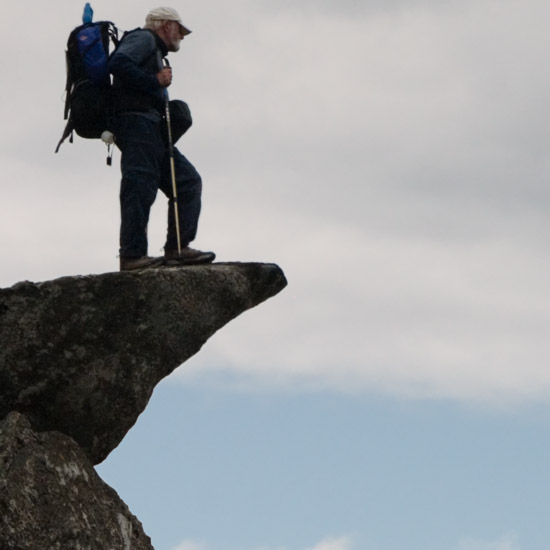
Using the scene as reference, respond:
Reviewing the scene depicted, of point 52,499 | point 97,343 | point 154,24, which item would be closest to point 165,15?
point 154,24

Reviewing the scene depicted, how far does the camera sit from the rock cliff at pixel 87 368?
13.2 metres

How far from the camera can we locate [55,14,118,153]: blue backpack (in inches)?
590

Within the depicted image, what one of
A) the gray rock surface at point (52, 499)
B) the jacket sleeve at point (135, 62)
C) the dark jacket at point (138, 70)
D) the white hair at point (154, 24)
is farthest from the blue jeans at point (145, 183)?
the gray rock surface at point (52, 499)

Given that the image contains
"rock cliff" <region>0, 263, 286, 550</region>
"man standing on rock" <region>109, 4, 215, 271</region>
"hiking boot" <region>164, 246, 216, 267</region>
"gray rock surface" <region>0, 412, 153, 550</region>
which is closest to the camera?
"gray rock surface" <region>0, 412, 153, 550</region>

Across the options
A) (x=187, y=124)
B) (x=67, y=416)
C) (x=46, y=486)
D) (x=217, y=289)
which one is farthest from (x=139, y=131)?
(x=46, y=486)

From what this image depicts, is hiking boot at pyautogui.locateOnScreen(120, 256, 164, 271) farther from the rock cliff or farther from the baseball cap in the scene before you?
the baseball cap

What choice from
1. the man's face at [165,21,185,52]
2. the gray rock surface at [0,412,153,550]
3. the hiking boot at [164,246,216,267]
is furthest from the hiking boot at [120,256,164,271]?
the man's face at [165,21,185,52]

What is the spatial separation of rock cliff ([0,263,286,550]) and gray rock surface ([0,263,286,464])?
1 cm

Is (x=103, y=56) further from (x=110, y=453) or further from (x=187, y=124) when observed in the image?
(x=110, y=453)

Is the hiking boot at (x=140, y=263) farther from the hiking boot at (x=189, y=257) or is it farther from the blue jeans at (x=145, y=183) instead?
the hiking boot at (x=189, y=257)

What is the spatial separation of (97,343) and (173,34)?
13.2 ft

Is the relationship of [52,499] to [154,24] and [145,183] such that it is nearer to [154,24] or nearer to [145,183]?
[145,183]

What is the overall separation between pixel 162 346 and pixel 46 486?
2.18m

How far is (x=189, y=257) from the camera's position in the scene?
15.3 metres
